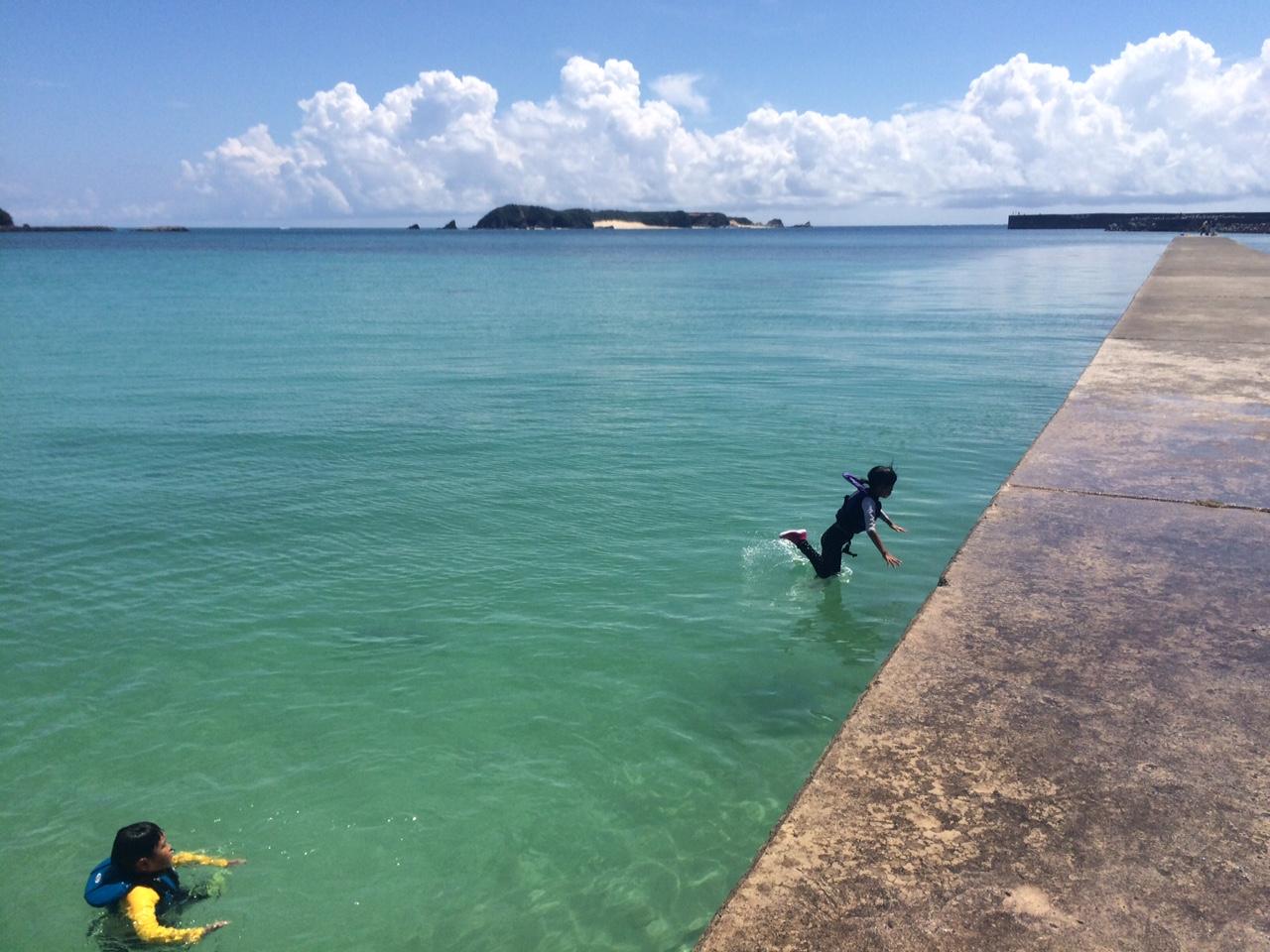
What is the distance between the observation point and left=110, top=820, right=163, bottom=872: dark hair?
13.5ft

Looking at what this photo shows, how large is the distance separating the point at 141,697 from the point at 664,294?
37587mm

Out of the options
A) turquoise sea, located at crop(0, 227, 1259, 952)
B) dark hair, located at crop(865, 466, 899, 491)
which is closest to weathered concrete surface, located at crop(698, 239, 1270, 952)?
dark hair, located at crop(865, 466, 899, 491)

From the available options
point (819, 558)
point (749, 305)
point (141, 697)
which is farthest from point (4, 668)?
point (749, 305)

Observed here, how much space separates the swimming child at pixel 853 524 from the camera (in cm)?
685

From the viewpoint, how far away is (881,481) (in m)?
6.84

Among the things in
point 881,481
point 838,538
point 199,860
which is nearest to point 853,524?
point 838,538

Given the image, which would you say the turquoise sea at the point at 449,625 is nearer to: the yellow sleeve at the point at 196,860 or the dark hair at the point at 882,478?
the yellow sleeve at the point at 196,860

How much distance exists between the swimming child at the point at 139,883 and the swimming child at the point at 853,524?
15.1ft

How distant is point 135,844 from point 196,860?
0.57 metres

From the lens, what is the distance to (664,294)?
42344mm

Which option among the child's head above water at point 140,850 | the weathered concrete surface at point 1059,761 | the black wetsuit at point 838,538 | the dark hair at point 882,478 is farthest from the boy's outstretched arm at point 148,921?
the black wetsuit at point 838,538

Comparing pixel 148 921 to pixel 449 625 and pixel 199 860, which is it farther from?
pixel 449 625

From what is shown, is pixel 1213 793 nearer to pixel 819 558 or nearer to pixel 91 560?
pixel 819 558

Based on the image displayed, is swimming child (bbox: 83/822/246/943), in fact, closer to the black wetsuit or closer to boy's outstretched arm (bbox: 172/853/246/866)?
boy's outstretched arm (bbox: 172/853/246/866)
